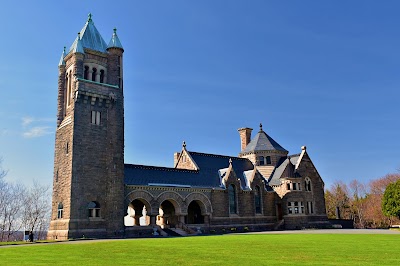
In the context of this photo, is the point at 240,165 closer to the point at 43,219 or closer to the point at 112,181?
the point at 112,181

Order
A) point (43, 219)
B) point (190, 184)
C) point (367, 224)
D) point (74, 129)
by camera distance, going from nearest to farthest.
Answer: point (74, 129), point (190, 184), point (43, 219), point (367, 224)

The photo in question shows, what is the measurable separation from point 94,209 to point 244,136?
3435cm

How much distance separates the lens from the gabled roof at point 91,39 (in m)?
43.3

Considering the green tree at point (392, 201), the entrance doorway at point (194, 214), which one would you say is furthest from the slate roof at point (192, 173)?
the green tree at point (392, 201)

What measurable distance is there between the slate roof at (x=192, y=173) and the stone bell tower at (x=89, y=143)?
12.4 feet

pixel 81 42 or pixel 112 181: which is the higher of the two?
pixel 81 42

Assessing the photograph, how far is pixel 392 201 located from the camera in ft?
167

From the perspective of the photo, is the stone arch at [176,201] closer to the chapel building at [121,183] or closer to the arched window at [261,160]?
the chapel building at [121,183]

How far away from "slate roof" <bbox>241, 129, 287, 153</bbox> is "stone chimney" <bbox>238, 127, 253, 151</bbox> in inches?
93.2

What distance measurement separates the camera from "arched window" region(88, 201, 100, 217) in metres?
38.8

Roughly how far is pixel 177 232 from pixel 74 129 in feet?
50.2

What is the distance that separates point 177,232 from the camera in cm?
4231

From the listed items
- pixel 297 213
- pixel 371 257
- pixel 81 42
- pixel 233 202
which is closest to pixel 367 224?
pixel 297 213

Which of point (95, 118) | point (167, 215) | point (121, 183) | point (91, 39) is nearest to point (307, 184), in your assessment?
point (167, 215)
